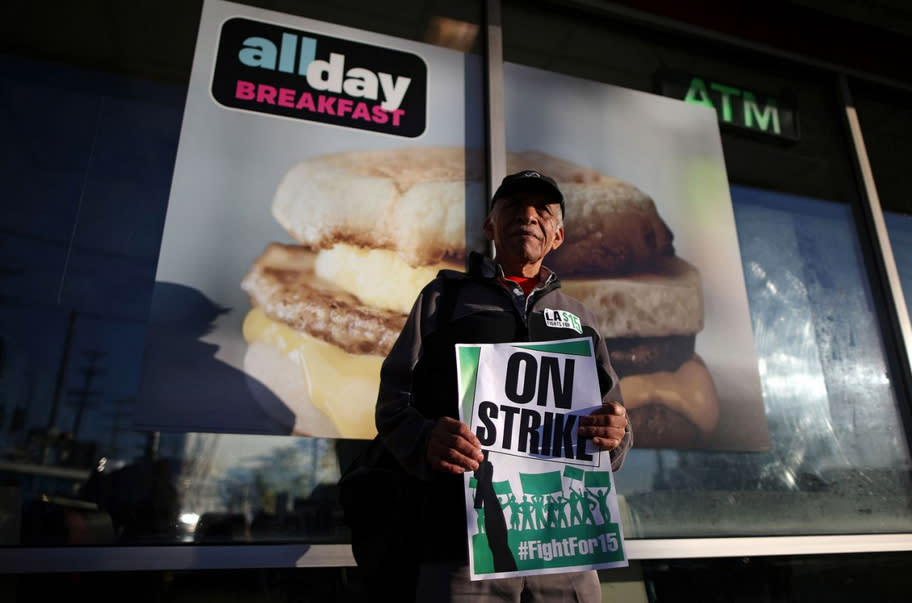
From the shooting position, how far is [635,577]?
193 cm

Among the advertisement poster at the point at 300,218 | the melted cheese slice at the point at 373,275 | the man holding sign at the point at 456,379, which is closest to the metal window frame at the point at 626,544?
the advertisement poster at the point at 300,218

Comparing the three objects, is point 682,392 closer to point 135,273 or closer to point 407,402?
point 407,402

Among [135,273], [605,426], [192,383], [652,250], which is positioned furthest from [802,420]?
[135,273]

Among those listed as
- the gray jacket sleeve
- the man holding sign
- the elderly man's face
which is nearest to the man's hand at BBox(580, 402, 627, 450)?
the man holding sign

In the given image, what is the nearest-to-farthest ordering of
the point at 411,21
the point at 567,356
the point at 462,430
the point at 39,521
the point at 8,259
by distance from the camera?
the point at 462,430, the point at 567,356, the point at 39,521, the point at 8,259, the point at 411,21

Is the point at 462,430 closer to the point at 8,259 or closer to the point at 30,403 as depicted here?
the point at 30,403

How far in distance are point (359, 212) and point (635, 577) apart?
5.57 feet

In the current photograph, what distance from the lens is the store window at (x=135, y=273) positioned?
5.32 ft

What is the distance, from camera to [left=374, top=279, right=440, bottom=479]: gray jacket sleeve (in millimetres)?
1060

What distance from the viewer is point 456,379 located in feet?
3.67

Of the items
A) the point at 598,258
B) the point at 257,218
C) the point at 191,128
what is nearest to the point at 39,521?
the point at 257,218

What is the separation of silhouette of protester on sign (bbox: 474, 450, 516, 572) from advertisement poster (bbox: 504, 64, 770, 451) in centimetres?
119

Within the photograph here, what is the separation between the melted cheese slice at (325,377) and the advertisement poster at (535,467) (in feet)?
2.78

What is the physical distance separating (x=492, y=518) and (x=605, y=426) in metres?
Result: 0.29
